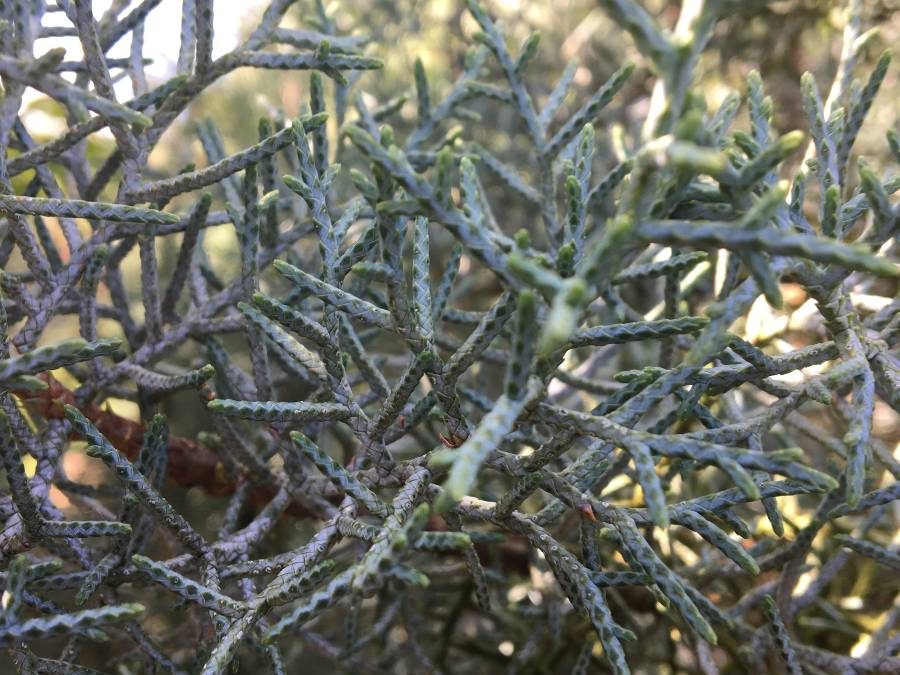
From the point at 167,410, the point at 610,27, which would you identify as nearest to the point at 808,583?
the point at 167,410

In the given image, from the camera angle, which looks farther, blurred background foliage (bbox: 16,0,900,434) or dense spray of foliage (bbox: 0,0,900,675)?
blurred background foliage (bbox: 16,0,900,434)

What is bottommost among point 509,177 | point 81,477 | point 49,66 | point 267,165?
point 81,477

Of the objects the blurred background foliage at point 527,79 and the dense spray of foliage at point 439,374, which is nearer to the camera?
the dense spray of foliage at point 439,374

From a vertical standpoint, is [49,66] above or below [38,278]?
above

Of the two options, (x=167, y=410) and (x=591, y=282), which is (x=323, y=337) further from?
(x=167, y=410)

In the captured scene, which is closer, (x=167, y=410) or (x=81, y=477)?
(x=167, y=410)

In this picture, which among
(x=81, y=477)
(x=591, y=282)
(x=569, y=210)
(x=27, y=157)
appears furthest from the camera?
(x=81, y=477)

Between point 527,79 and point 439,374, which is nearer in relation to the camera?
point 439,374

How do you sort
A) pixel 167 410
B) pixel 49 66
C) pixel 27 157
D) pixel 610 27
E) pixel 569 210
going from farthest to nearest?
pixel 610 27 → pixel 167 410 → pixel 27 157 → pixel 569 210 → pixel 49 66
